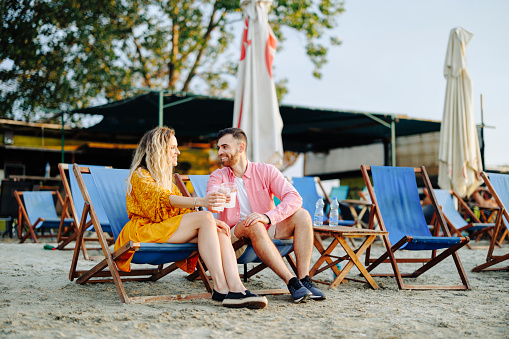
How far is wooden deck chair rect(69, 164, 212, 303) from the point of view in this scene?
9.17 ft

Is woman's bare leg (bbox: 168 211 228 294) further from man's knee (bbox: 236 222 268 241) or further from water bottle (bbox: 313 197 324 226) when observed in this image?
water bottle (bbox: 313 197 324 226)

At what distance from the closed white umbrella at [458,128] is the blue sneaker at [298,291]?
17.0 feet

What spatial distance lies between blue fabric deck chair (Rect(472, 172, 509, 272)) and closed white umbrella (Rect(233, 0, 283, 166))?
2.09m

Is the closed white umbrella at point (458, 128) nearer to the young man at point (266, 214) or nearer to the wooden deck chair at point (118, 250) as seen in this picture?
the young man at point (266, 214)

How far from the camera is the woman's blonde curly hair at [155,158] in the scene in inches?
122

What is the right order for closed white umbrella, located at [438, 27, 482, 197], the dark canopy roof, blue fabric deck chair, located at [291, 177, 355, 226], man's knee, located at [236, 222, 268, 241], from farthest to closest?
the dark canopy roof < closed white umbrella, located at [438, 27, 482, 197] < blue fabric deck chair, located at [291, 177, 355, 226] < man's knee, located at [236, 222, 268, 241]

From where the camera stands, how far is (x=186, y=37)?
45.7ft

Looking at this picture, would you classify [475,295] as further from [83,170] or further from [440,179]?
[440,179]

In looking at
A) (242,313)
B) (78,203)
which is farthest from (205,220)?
(78,203)

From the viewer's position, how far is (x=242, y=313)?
8.55 feet

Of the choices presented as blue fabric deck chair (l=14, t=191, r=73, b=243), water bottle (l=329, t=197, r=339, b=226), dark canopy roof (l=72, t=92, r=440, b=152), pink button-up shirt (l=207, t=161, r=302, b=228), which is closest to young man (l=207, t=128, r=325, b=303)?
pink button-up shirt (l=207, t=161, r=302, b=228)

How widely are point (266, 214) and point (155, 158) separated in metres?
0.76

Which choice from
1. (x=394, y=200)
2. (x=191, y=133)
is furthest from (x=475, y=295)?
(x=191, y=133)

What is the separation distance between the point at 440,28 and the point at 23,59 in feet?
34.0
